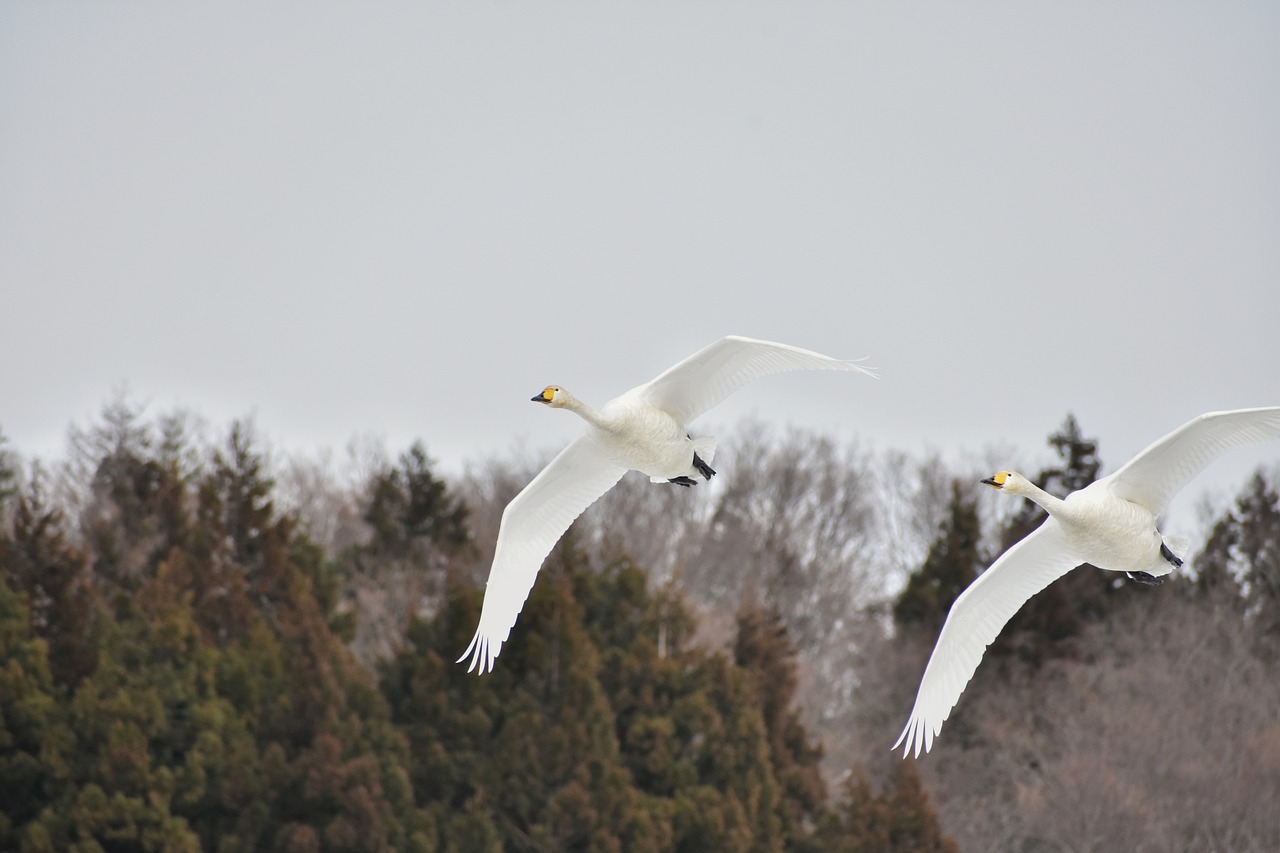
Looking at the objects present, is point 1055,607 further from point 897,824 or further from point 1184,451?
point 1184,451

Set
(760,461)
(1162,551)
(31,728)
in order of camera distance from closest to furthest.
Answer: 1. (1162,551)
2. (31,728)
3. (760,461)

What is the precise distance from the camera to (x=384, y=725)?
Answer: 38.2m

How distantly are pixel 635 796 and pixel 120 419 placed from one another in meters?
29.9

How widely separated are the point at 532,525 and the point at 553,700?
1881cm

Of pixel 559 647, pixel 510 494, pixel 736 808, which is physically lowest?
pixel 736 808

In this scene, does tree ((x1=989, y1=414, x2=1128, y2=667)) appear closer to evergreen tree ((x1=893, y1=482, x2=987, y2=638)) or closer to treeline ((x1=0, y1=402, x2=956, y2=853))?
evergreen tree ((x1=893, y1=482, x2=987, y2=638))

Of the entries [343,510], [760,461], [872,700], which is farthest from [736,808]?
[760,461]

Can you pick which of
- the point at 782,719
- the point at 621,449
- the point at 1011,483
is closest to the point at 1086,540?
the point at 1011,483

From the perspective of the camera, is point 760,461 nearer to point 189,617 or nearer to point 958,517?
point 958,517

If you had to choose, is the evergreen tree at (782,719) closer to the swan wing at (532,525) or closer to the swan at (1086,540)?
the swan wing at (532,525)

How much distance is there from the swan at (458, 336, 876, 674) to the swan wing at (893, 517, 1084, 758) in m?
2.56

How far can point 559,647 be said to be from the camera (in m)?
39.2

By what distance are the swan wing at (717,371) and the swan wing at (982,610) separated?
255 centimetres

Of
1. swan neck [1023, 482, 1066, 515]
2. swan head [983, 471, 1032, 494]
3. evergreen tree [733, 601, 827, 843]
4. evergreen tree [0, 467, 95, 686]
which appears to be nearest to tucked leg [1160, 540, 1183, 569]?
swan neck [1023, 482, 1066, 515]
